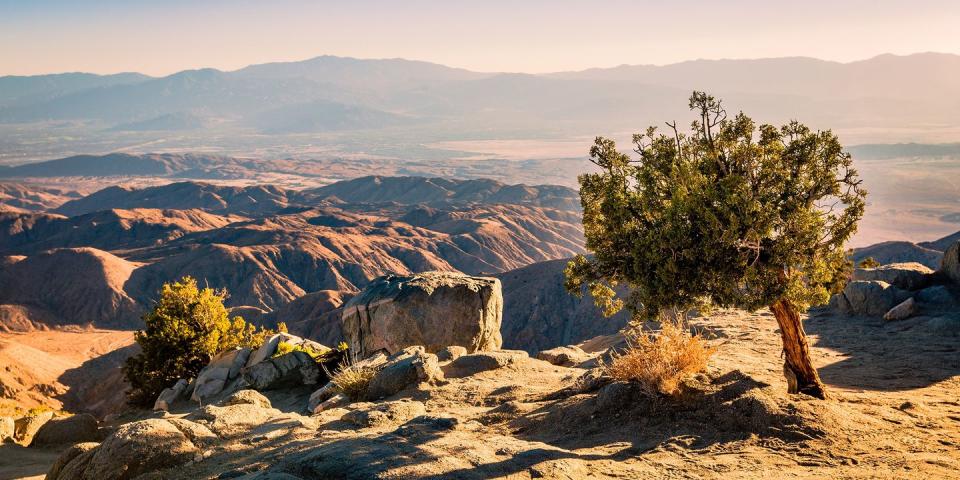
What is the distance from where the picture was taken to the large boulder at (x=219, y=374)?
2234cm

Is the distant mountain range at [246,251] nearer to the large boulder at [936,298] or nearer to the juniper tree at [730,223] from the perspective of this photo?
the large boulder at [936,298]

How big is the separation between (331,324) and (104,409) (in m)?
27.4

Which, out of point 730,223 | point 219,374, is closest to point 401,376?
point 730,223

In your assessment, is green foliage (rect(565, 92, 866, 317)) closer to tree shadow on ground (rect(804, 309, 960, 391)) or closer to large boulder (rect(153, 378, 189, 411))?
tree shadow on ground (rect(804, 309, 960, 391))

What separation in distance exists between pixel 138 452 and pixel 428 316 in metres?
12.7

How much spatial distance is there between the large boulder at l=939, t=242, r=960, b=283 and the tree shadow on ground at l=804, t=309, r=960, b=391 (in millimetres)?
3960

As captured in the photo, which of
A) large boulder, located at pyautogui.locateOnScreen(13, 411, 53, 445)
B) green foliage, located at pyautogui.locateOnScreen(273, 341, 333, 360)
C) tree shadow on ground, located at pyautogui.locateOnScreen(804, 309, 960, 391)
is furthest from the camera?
green foliage, located at pyautogui.locateOnScreen(273, 341, 333, 360)

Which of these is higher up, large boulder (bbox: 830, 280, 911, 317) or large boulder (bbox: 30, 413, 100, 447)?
large boulder (bbox: 830, 280, 911, 317)

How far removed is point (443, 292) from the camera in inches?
888

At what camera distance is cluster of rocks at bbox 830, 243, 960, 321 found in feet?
75.7

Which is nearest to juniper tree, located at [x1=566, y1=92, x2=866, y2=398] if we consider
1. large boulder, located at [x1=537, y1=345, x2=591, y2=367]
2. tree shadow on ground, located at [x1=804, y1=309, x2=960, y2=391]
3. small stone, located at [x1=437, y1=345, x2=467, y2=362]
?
tree shadow on ground, located at [x1=804, y1=309, x2=960, y2=391]

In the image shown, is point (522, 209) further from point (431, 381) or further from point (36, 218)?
point (431, 381)

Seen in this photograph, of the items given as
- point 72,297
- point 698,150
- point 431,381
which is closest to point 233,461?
point 431,381

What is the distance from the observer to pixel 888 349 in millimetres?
19562
